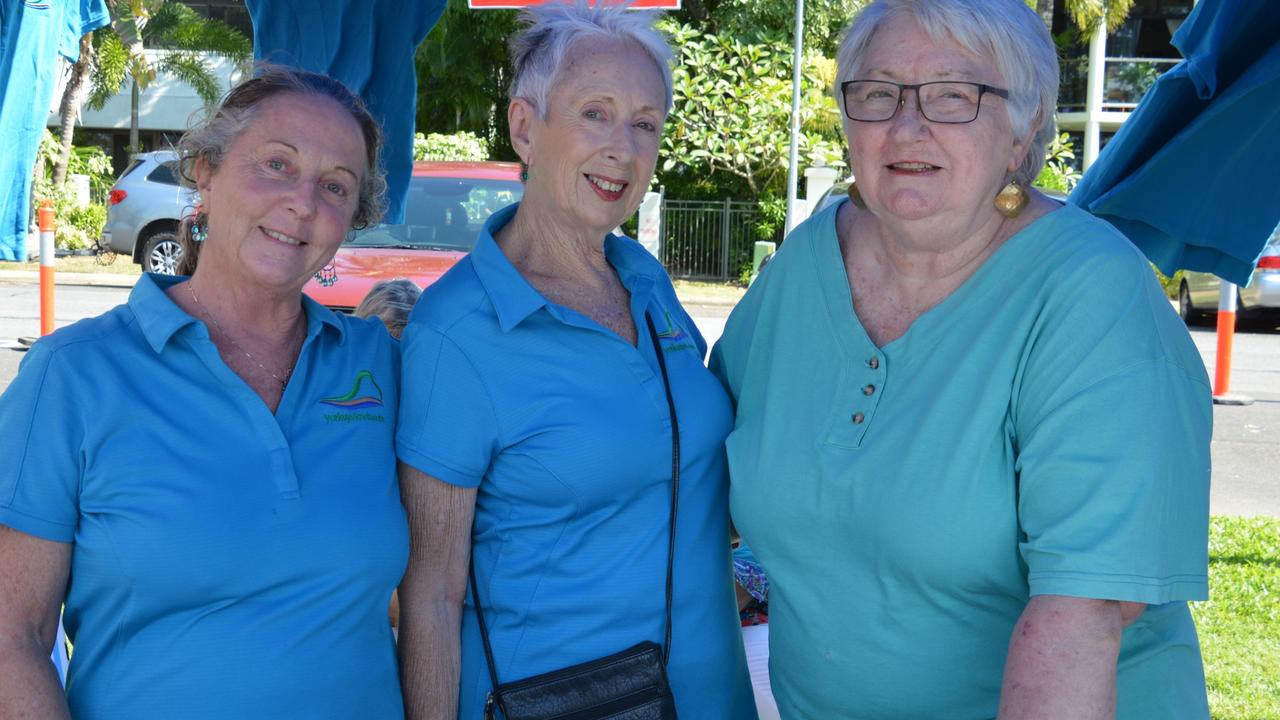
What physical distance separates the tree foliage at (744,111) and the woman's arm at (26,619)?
17.4 meters

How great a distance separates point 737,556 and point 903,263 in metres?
1.58

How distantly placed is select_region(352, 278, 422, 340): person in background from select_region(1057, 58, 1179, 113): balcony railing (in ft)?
83.7

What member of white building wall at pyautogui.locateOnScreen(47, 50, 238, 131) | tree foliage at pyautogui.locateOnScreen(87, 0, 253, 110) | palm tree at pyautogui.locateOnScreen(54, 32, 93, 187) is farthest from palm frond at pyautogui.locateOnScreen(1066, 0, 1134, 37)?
white building wall at pyautogui.locateOnScreen(47, 50, 238, 131)

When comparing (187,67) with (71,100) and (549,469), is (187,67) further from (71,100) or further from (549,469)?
(549,469)

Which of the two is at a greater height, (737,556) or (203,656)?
(203,656)

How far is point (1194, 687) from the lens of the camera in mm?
1960

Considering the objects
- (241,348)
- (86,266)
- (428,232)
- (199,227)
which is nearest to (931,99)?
(241,348)

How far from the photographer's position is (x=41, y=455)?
1.77m

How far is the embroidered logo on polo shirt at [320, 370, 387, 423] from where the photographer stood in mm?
2078

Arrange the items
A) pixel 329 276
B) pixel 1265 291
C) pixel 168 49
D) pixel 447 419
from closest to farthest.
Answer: pixel 447 419
pixel 329 276
pixel 1265 291
pixel 168 49

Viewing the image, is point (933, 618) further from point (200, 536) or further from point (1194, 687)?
point (200, 536)

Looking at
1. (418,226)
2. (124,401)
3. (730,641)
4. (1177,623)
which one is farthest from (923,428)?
(418,226)

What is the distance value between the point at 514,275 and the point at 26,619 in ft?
3.25

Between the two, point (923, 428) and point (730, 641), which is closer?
point (923, 428)
